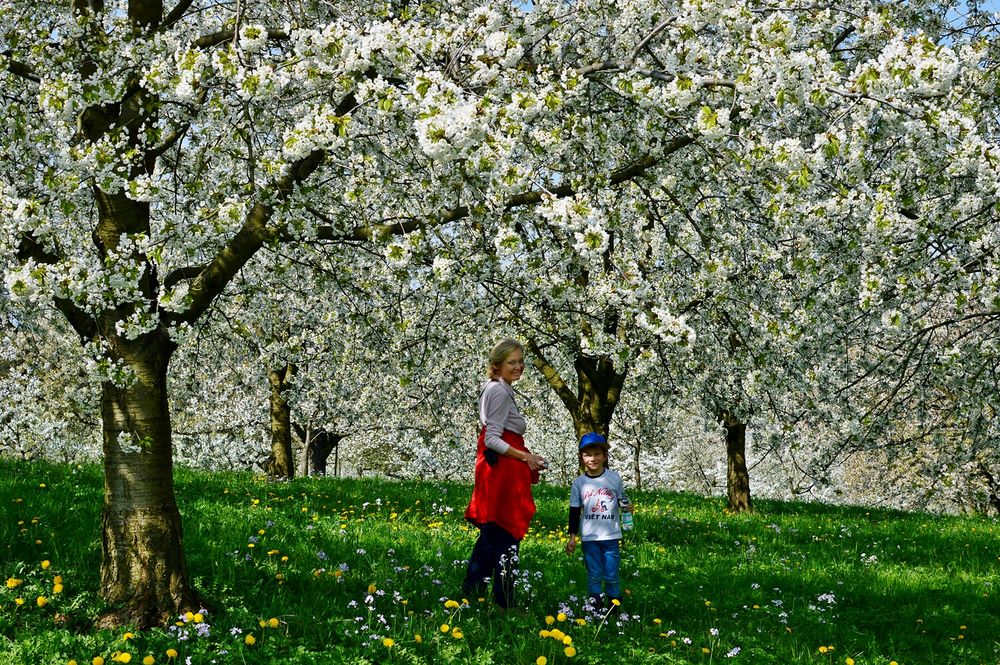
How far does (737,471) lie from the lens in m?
13.3

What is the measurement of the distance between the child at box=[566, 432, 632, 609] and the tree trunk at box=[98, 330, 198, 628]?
2.65 meters

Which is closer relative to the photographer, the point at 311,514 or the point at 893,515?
the point at 311,514

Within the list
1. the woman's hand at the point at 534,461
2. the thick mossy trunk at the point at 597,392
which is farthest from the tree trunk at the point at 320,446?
the woman's hand at the point at 534,461

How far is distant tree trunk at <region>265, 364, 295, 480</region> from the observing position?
1569cm

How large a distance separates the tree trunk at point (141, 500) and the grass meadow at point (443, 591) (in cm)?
22

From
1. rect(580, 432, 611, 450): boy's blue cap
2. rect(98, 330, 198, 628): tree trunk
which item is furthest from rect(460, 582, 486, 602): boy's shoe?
rect(98, 330, 198, 628): tree trunk

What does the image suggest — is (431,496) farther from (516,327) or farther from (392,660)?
(392,660)

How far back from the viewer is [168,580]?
4902mm

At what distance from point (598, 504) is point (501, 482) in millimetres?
820

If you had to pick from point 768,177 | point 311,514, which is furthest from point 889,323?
point 311,514

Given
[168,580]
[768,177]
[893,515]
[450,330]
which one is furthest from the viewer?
[893,515]

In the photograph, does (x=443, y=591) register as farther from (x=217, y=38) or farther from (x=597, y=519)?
(x=217, y=38)

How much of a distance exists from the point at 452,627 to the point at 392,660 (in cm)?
60

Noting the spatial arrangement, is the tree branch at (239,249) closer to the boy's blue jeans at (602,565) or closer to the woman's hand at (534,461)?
the woman's hand at (534,461)
